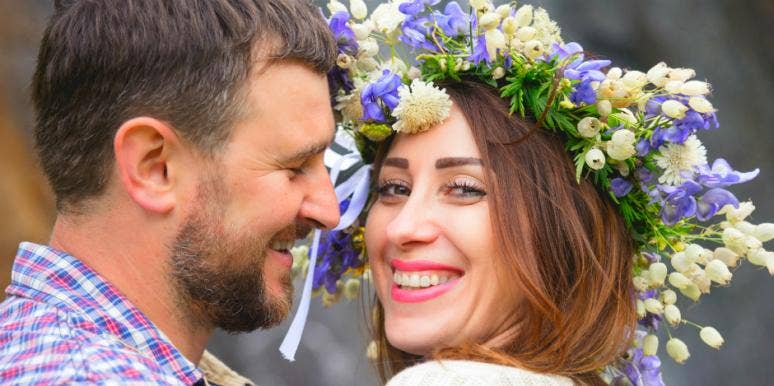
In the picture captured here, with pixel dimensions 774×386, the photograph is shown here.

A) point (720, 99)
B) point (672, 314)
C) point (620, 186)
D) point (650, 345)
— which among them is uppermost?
point (720, 99)

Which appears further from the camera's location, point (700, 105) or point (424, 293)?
point (424, 293)

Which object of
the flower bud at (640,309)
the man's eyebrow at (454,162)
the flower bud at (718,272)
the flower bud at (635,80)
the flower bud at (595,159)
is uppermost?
the flower bud at (635,80)

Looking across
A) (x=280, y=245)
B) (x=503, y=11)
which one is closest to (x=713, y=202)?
(x=503, y=11)

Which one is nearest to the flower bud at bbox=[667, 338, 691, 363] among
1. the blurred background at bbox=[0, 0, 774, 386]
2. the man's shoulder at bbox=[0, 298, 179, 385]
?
the man's shoulder at bbox=[0, 298, 179, 385]

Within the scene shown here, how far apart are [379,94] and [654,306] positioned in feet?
2.91

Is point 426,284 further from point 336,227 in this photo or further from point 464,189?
point 336,227

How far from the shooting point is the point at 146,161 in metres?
2.18

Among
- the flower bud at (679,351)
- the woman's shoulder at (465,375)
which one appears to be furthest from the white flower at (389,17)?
the flower bud at (679,351)

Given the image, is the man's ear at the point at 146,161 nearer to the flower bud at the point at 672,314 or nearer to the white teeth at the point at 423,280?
the white teeth at the point at 423,280

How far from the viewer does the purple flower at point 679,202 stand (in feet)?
8.18

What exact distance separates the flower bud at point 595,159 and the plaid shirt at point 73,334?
3.44 ft

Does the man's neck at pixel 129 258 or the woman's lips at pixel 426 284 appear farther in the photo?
the woman's lips at pixel 426 284

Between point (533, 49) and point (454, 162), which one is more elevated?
point (533, 49)

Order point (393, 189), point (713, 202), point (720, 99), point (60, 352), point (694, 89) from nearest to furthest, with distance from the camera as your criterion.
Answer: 1. point (60, 352)
2. point (694, 89)
3. point (713, 202)
4. point (393, 189)
5. point (720, 99)
